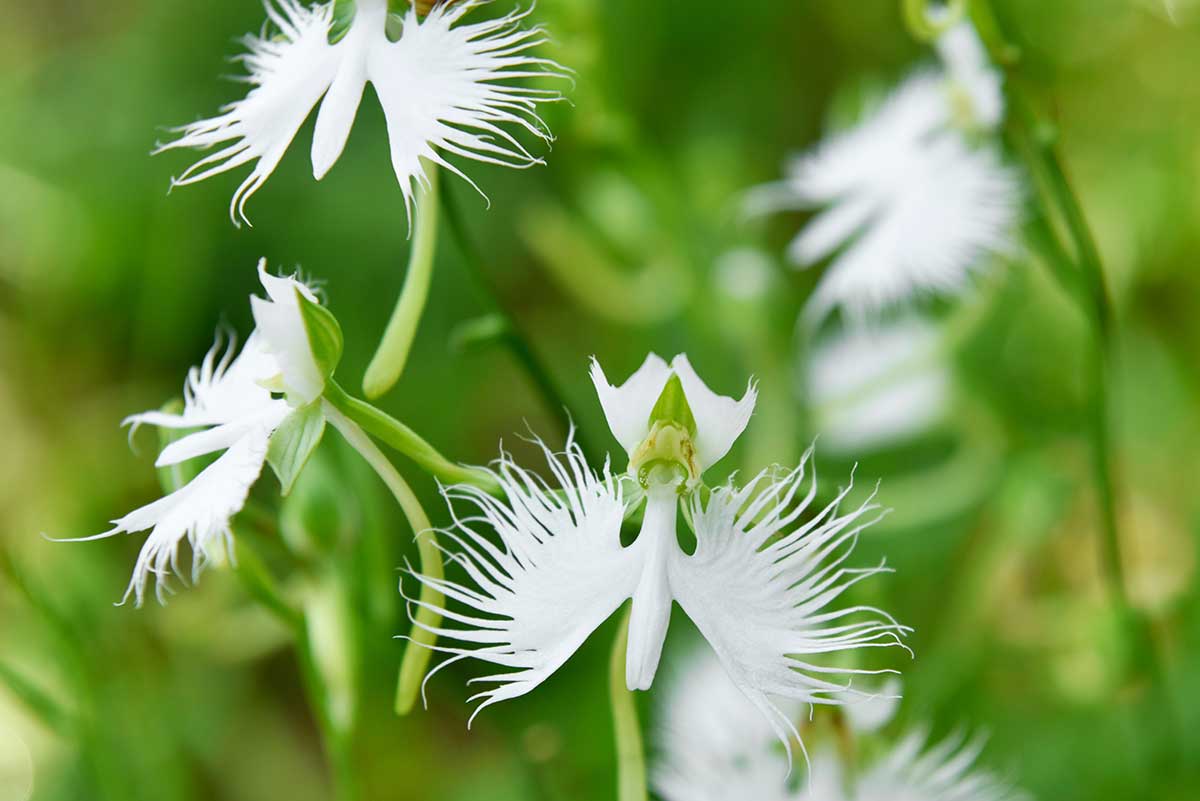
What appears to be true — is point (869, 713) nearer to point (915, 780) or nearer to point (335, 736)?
point (915, 780)

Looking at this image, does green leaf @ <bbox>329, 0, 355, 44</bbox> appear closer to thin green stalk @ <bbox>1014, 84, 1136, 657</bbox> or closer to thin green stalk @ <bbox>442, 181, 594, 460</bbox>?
thin green stalk @ <bbox>442, 181, 594, 460</bbox>

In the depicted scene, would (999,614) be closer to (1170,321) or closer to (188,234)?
(1170,321)

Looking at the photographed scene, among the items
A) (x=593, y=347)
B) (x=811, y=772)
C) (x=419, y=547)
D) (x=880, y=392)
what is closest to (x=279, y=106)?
(x=419, y=547)

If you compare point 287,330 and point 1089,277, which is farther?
point 1089,277

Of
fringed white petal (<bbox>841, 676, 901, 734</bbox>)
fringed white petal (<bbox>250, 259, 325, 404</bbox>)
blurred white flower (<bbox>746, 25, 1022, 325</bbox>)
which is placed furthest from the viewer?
blurred white flower (<bbox>746, 25, 1022, 325</bbox>)

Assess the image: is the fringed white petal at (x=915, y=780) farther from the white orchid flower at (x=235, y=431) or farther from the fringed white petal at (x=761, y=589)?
the white orchid flower at (x=235, y=431)

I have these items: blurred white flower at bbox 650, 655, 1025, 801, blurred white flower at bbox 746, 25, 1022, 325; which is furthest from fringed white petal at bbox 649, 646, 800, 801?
blurred white flower at bbox 746, 25, 1022, 325

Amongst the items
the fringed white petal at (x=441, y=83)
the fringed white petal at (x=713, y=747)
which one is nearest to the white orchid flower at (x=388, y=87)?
the fringed white petal at (x=441, y=83)
